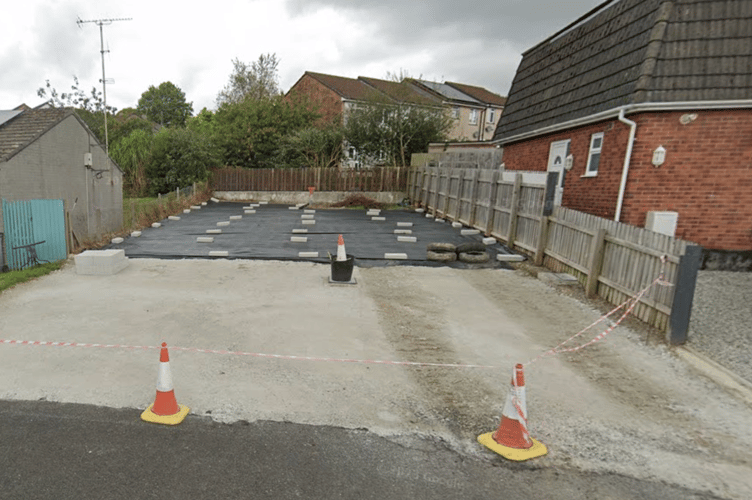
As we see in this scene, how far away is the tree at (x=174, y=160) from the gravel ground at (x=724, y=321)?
24.7 metres

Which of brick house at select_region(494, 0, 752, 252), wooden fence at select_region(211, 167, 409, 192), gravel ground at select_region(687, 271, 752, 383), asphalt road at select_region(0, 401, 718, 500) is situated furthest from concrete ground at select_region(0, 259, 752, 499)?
wooden fence at select_region(211, 167, 409, 192)

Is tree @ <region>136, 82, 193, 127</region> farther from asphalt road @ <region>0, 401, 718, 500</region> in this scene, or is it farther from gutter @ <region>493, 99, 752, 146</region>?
asphalt road @ <region>0, 401, 718, 500</region>

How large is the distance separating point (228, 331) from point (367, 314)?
217 centimetres

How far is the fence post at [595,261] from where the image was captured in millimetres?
7492

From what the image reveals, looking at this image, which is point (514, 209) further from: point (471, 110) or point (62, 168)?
point (471, 110)

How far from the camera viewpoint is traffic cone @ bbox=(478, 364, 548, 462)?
344cm

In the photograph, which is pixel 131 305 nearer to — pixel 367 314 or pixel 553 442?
pixel 367 314

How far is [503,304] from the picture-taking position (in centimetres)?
763

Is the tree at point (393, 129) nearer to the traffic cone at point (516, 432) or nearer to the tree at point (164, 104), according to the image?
the traffic cone at point (516, 432)

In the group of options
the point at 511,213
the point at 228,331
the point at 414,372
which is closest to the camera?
the point at 414,372

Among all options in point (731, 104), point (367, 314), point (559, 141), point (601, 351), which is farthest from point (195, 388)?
point (559, 141)

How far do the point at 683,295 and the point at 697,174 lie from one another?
559 centimetres

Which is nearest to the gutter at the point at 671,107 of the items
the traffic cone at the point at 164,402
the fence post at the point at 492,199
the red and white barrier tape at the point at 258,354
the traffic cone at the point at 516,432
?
the fence post at the point at 492,199

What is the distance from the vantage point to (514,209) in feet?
37.7
